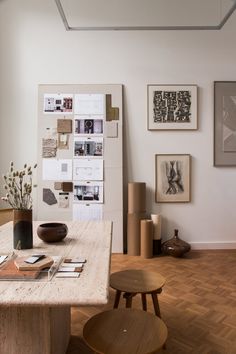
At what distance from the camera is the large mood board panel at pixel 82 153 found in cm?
417

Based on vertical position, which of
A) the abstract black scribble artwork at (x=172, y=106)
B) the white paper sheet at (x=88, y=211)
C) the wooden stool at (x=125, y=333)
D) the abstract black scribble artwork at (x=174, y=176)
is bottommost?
the wooden stool at (x=125, y=333)

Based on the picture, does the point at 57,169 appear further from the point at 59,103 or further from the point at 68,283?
the point at 68,283

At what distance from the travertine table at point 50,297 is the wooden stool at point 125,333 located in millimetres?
207

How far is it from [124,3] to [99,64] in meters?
0.89

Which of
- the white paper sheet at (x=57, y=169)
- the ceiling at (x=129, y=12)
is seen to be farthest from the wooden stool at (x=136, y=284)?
the ceiling at (x=129, y=12)

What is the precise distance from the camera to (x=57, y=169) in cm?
420

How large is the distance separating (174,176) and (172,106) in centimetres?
94

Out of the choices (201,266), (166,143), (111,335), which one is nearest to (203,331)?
(111,335)

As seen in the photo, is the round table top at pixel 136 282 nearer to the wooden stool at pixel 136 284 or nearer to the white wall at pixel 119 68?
the wooden stool at pixel 136 284

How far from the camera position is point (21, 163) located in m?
4.32

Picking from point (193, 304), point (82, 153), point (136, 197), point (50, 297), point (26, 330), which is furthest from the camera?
point (82, 153)

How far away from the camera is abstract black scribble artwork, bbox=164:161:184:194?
427 centimetres

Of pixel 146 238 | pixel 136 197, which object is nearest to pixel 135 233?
pixel 146 238

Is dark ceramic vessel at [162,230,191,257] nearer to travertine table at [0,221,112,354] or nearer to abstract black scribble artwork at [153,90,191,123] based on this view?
abstract black scribble artwork at [153,90,191,123]
